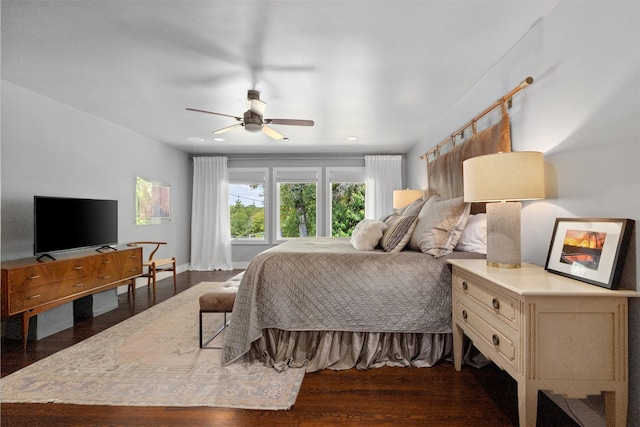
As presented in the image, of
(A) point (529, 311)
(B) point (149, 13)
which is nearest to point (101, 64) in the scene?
(B) point (149, 13)

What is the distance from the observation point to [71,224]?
314cm

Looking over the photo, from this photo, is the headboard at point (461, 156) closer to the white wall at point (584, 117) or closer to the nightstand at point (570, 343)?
the white wall at point (584, 117)

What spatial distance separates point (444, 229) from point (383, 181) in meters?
3.78

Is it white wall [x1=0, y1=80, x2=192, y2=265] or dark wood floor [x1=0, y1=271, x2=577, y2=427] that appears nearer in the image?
dark wood floor [x1=0, y1=271, x2=577, y2=427]

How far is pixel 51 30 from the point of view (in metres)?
2.00

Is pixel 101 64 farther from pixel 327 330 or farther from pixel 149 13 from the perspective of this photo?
pixel 327 330

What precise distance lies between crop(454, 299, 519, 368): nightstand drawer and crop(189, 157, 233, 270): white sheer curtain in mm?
4909

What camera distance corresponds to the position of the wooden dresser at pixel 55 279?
2.38 metres

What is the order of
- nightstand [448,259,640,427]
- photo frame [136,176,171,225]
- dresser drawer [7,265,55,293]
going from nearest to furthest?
nightstand [448,259,640,427] < dresser drawer [7,265,55,293] < photo frame [136,176,171,225]

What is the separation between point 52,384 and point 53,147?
2568 millimetres

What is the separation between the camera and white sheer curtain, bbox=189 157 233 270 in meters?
5.98

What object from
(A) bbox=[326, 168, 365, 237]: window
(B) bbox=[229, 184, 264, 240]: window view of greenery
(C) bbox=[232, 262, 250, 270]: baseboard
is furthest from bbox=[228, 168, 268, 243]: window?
(A) bbox=[326, 168, 365, 237]: window

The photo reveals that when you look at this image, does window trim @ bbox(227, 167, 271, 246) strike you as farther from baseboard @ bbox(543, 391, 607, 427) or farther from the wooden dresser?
baseboard @ bbox(543, 391, 607, 427)

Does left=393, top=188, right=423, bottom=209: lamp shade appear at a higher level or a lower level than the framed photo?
higher
